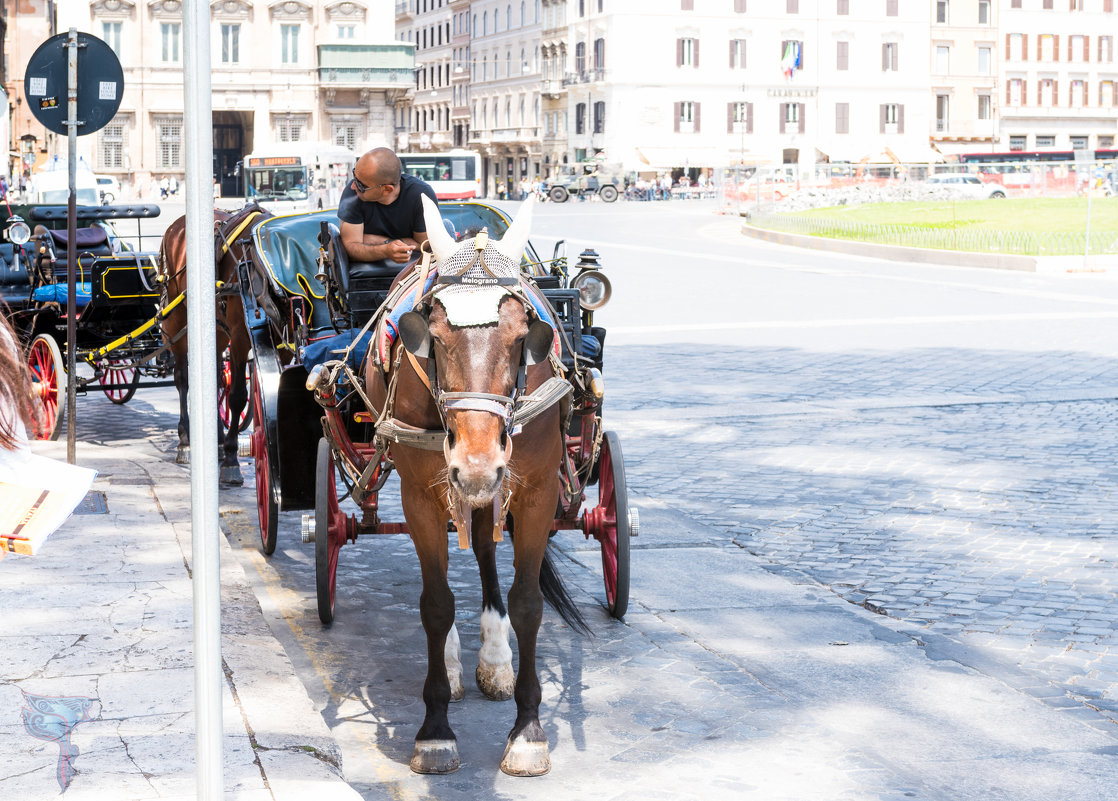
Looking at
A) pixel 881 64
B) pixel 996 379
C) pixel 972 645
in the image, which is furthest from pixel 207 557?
pixel 881 64

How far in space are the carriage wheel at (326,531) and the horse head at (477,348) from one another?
64.0 inches

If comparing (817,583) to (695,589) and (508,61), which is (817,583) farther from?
(508,61)

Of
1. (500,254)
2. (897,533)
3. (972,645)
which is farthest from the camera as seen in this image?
(897,533)

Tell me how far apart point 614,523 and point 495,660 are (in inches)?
44.1

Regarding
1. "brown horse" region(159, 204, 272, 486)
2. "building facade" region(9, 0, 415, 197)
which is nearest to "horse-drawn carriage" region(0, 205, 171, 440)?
"brown horse" region(159, 204, 272, 486)

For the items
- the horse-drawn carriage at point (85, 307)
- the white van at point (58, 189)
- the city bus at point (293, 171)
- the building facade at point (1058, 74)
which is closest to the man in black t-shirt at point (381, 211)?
the horse-drawn carriage at point (85, 307)

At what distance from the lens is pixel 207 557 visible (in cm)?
319

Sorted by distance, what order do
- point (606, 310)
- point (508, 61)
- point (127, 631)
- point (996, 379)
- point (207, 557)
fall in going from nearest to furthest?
point (207, 557) < point (127, 631) < point (996, 379) < point (606, 310) < point (508, 61)

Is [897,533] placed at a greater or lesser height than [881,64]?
lesser

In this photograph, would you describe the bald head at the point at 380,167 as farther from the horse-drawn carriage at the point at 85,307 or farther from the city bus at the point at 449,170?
the city bus at the point at 449,170

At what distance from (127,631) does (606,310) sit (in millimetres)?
14280

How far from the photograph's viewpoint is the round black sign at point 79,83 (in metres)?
8.48

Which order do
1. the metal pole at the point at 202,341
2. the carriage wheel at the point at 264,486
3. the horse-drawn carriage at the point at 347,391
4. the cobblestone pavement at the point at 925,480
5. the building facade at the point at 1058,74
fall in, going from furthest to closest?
the building facade at the point at 1058,74 < the carriage wheel at the point at 264,486 < the cobblestone pavement at the point at 925,480 < the horse-drawn carriage at the point at 347,391 < the metal pole at the point at 202,341

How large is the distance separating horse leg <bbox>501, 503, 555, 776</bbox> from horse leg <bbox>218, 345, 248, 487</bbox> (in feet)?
15.3
